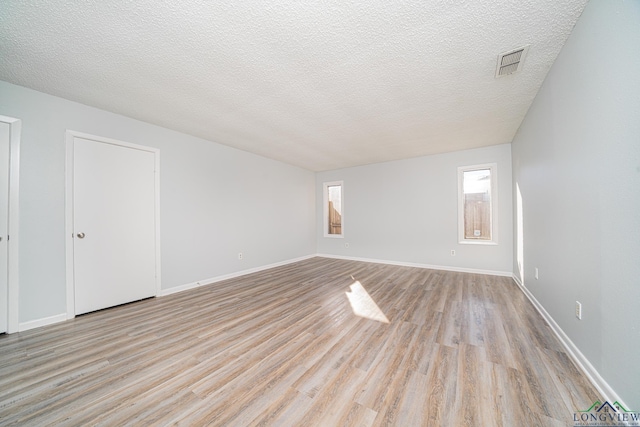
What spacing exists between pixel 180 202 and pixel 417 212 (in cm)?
499

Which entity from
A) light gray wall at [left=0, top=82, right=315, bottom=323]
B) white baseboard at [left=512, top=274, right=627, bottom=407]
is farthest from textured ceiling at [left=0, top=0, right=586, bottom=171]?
white baseboard at [left=512, top=274, right=627, bottom=407]

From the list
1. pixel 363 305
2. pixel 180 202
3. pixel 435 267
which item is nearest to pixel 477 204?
pixel 435 267

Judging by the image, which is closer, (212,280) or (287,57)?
(287,57)

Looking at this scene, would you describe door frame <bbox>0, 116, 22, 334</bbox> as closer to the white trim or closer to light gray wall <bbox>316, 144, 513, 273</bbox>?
the white trim

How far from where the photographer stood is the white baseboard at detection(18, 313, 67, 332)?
237 cm

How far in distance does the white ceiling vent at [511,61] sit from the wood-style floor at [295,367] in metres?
2.60

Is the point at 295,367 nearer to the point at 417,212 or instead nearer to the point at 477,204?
the point at 417,212

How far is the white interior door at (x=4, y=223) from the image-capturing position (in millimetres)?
2295

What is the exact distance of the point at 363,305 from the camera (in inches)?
117

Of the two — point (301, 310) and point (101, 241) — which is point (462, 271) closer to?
point (301, 310)

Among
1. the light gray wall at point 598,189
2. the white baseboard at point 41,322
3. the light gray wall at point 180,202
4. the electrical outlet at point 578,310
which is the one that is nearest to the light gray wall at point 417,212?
the light gray wall at point 180,202

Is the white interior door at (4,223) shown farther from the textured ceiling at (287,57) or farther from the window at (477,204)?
the window at (477,204)

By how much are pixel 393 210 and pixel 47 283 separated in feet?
19.7

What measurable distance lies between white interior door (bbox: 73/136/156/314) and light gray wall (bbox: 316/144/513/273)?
4.55 meters
